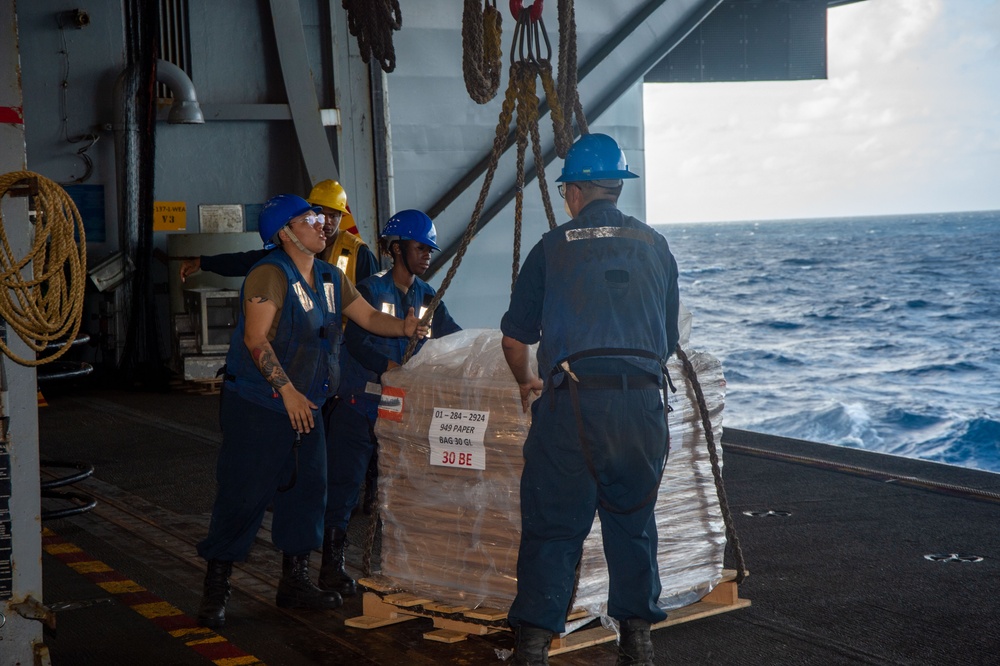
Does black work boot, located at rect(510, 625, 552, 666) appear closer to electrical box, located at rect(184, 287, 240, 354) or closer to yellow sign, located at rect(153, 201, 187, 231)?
electrical box, located at rect(184, 287, 240, 354)

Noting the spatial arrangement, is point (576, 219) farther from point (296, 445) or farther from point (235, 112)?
point (235, 112)

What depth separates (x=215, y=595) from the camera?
4.40 m

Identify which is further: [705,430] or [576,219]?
[705,430]

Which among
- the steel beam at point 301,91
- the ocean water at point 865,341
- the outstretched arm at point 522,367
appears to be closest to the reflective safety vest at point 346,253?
the outstretched arm at point 522,367

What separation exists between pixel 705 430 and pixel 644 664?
102cm

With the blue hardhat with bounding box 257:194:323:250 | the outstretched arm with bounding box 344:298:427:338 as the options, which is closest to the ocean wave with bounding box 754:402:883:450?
the outstretched arm with bounding box 344:298:427:338

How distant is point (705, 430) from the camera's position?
4234 millimetres

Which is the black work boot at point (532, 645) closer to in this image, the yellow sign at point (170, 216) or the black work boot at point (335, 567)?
the black work boot at point (335, 567)

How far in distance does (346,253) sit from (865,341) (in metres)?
37.6

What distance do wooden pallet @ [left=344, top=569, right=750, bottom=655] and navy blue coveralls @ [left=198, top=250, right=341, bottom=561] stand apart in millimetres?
532

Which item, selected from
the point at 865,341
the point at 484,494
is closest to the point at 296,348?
the point at 484,494

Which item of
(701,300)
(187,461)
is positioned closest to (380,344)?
(187,461)

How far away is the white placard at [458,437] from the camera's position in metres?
4.00

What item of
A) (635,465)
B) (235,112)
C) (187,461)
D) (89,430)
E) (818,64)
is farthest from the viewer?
(818,64)
